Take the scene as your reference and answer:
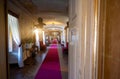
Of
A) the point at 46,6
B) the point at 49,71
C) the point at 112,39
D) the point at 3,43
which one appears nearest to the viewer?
the point at 112,39

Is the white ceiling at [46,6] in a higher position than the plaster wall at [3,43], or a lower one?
higher

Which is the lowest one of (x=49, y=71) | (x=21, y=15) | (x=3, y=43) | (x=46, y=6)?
(x=49, y=71)

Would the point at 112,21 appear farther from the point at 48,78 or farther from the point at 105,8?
the point at 48,78

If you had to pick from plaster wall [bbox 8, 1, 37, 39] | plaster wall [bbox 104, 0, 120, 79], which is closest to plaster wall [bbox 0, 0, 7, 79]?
plaster wall [bbox 104, 0, 120, 79]

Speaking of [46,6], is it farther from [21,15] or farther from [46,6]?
[21,15]

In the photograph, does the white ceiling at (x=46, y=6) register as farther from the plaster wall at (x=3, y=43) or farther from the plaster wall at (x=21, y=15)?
the plaster wall at (x=3, y=43)

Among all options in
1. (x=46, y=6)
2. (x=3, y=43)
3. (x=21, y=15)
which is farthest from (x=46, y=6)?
(x=3, y=43)

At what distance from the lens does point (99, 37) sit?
103cm

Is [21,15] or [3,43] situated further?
[21,15]

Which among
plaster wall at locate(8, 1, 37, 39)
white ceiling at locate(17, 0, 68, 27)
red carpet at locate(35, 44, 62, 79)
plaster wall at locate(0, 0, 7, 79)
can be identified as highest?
white ceiling at locate(17, 0, 68, 27)

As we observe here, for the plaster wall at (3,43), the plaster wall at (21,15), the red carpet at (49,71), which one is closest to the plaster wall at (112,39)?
the plaster wall at (3,43)

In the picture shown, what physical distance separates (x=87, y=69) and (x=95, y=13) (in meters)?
0.49

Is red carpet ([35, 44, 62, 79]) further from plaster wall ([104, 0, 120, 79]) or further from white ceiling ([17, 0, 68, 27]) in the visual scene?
plaster wall ([104, 0, 120, 79])

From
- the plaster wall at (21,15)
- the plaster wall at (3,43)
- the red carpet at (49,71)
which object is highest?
the plaster wall at (21,15)
